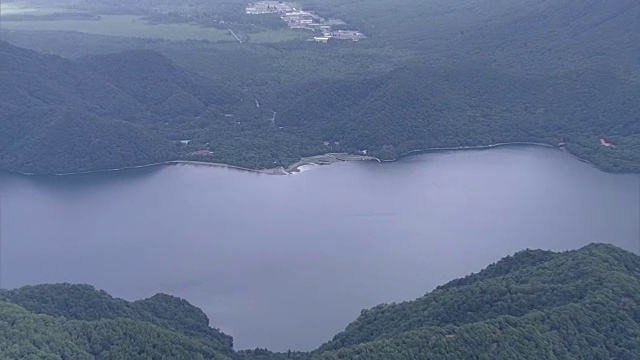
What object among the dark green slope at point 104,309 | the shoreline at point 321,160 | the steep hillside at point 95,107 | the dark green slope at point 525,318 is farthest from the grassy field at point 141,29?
the dark green slope at point 525,318

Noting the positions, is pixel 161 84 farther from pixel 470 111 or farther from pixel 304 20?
pixel 304 20

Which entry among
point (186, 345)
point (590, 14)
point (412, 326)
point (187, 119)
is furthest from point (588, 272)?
point (590, 14)

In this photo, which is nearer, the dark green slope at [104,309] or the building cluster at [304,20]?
the dark green slope at [104,309]

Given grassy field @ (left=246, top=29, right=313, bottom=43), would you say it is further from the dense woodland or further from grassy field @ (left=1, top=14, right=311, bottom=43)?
the dense woodland

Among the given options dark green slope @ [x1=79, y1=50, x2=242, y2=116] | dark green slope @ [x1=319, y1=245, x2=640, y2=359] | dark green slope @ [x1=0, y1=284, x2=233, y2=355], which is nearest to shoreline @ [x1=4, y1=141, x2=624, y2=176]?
dark green slope @ [x1=79, y1=50, x2=242, y2=116]

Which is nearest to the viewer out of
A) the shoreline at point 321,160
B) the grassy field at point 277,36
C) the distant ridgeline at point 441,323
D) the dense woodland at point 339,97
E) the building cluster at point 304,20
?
the distant ridgeline at point 441,323

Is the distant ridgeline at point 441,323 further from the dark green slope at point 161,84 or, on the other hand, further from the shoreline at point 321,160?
the dark green slope at point 161,84
